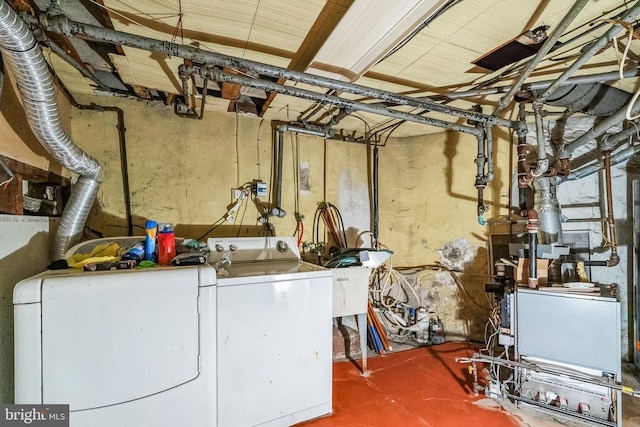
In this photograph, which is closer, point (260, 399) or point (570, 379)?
point (260, 399)

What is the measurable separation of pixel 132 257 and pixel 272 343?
0.95 meters

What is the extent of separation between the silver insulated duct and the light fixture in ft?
4.57

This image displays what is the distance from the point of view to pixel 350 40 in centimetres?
155

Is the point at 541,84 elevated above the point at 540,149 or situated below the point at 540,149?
above

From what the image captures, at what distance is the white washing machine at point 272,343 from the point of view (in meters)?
1.54

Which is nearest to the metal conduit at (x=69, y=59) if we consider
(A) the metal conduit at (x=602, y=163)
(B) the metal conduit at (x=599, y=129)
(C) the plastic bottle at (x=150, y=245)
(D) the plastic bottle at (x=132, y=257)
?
(C) the plastic bottle at (x=150, y=245)

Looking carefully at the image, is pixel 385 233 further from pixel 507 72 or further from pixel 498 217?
pixel 507 72

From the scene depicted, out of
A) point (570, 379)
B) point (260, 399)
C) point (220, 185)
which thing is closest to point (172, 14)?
point (220, 185)

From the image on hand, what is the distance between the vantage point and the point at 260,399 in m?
1.64

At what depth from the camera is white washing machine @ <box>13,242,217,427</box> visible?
3.70 feet

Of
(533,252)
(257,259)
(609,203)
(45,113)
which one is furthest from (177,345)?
(609,203)

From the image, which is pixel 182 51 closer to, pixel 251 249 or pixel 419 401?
pixel 251 249

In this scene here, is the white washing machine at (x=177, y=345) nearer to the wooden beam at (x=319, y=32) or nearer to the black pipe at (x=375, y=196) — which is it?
the wooden beam at (x=319, y=32)

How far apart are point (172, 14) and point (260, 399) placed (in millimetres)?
2217
